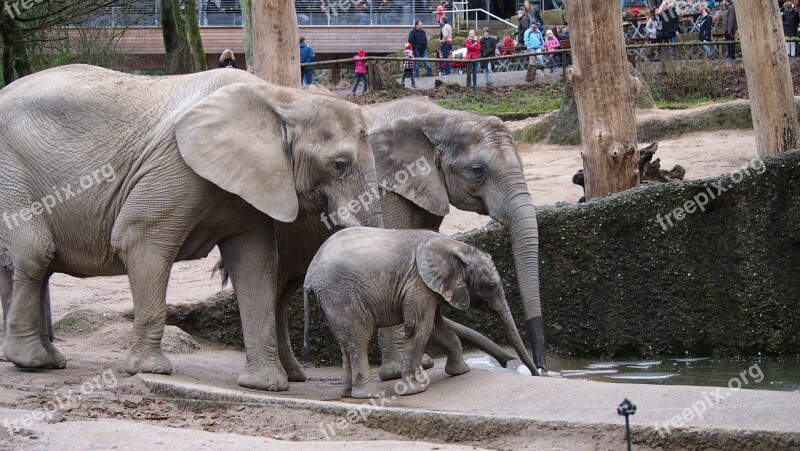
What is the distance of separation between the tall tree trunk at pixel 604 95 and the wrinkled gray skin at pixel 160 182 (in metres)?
4.12

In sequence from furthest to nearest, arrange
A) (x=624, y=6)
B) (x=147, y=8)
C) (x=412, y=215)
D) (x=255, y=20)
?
(x=624, y=6), (x=147, y=8), (x=255, y=20), (x=412, y=215)

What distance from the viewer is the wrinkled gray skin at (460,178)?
8469mm

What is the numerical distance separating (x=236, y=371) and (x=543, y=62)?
20.4 meters

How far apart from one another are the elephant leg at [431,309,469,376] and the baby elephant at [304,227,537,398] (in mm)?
345

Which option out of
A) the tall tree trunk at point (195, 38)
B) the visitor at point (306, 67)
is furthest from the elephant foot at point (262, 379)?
the visitor at point (306, 67)

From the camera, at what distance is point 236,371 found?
885 cm

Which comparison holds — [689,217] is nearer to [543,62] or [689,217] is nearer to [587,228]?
[587,228]

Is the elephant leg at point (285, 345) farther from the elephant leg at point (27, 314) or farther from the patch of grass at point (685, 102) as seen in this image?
the patch of grass at point (685, 102)

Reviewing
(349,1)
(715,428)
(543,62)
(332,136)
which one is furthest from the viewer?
(349,1)

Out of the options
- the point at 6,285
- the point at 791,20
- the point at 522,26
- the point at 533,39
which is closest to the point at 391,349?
the point at 6,285

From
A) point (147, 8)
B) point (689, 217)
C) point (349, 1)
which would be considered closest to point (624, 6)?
point (349, 1)

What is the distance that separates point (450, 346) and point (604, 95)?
4.58 m

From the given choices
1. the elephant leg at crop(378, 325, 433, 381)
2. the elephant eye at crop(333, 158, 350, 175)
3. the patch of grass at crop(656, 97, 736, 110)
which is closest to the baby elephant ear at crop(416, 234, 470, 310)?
the elephant eye at crop(333, 158, 350, 175)

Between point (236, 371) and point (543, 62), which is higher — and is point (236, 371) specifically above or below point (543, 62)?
below
